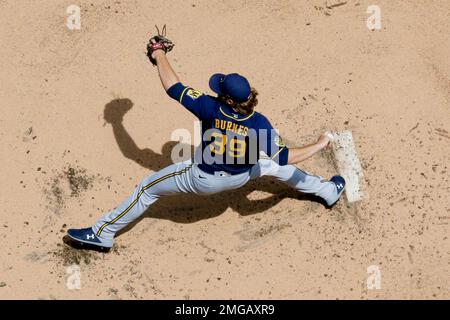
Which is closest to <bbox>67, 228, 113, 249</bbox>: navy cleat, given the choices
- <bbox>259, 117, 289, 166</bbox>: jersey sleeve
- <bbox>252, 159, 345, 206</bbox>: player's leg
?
<bbox>252, 159, 345, 206</bbox>: player's leg

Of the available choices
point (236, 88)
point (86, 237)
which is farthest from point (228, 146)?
point (86, 237)

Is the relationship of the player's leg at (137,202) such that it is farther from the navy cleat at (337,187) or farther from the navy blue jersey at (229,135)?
the navy cleat at (337,187)

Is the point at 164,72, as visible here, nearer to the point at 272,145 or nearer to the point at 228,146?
the point at 228,146

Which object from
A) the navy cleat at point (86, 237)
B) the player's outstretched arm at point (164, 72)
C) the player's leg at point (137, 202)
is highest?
the player's outstretched arm at point (164, 72)

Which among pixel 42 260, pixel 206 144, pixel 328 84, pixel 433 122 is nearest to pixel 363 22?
pixel 328 84

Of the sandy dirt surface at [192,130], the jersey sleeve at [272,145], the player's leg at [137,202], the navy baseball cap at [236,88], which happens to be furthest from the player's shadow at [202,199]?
the navy baseball cap at [236,88]

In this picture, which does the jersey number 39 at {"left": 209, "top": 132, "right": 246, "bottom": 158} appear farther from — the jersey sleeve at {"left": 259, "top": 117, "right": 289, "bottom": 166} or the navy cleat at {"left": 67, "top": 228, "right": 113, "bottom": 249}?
the navy cleat at {"left": 67, "top": 228, "right": 113, "bottom": 249}

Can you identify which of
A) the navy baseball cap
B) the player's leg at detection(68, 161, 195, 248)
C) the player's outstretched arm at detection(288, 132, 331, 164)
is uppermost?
the navy baseball cap
